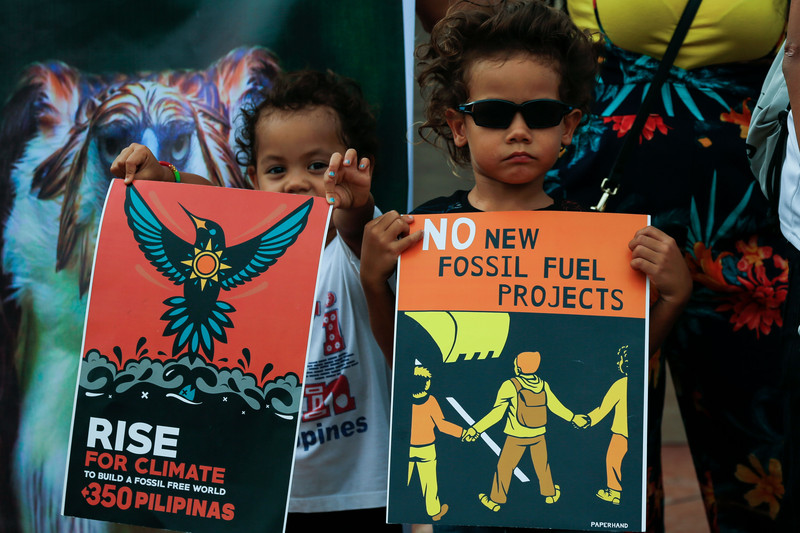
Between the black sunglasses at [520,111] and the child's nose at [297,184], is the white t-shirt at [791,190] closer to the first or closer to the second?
the black sunglasses at [520,111]

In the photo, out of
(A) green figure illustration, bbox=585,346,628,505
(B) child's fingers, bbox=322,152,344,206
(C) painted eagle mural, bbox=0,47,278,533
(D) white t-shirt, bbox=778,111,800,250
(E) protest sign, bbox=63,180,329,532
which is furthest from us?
(C) painted eagle mural, bbox=0,47,278,533

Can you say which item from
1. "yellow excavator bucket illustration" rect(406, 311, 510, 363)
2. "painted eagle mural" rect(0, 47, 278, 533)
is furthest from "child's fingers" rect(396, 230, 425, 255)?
"painted eagle mural" rect(0, 47, 278, 533)

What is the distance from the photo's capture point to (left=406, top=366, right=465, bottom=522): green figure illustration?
167 cm

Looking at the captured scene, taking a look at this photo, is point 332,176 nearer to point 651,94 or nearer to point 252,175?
point 252,175

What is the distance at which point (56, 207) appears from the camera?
257 cm

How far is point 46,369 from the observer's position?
256cm

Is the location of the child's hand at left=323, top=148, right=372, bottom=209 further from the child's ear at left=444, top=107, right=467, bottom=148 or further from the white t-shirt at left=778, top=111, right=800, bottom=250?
the white t-shirt at left=778, top=111, right=800, bottom=250

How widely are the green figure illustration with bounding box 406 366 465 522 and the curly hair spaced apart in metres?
0.83

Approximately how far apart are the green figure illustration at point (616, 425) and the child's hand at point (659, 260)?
0.16 m

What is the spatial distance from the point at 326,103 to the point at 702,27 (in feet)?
3.09

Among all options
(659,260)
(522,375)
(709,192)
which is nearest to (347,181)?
(522,375)

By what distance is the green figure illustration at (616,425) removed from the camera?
65.1 inches

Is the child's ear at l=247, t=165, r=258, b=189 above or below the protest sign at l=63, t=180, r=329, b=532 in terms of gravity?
above

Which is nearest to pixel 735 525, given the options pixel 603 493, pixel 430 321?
pixel 603 493
